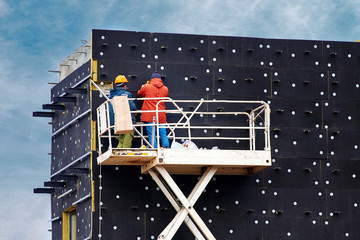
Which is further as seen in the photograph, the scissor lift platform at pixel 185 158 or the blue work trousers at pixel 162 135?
the blue work trousers at pixel 162 135

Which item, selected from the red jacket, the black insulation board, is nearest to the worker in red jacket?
the red jacket

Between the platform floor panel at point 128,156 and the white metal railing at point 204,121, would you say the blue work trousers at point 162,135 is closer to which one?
the white metal railing at point 204,121

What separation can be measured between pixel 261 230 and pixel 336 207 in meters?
2.37

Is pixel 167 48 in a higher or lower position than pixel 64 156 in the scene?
higher

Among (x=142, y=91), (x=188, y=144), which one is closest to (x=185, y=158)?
(x=188, y=144)

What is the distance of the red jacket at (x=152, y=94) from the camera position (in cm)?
3066

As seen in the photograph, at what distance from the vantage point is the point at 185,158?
1169 inches

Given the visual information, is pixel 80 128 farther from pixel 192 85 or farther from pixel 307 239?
pixel 307 239

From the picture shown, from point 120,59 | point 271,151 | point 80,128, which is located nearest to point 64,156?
point 80,128

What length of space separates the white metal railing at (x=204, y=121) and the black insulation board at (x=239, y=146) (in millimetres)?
173

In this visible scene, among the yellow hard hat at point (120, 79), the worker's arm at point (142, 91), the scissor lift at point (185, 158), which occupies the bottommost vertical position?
the scissor lift at point (185, 158)

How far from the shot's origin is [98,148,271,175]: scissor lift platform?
29641 millimetres

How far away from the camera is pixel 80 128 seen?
32.5 m

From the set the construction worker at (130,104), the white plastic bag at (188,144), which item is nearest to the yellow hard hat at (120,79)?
the construction worker at (130,104)
